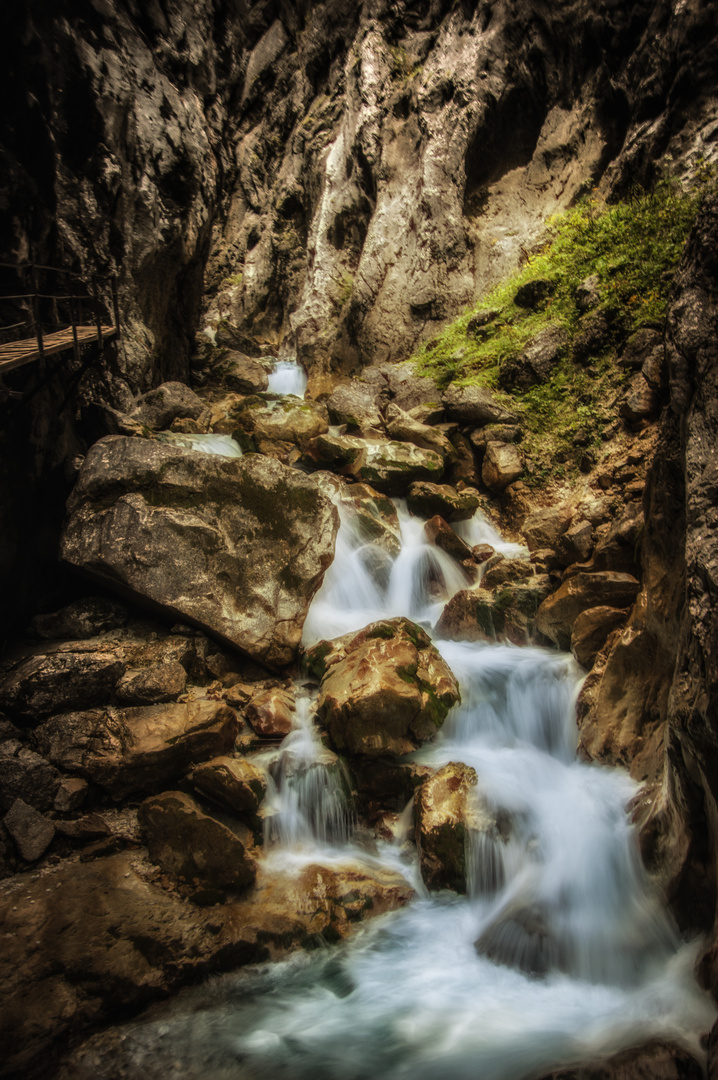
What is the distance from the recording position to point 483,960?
11.7ft

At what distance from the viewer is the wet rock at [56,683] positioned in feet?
14.8

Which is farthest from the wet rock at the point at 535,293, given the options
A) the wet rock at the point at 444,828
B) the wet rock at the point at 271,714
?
the wet rock at the point at 444,828

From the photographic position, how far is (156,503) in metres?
5.78

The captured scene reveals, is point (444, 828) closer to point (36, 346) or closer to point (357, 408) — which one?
point (36, 346)

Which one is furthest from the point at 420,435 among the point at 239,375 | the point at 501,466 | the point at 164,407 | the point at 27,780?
the point at 27,780

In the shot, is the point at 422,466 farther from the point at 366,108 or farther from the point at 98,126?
the point at 366,108

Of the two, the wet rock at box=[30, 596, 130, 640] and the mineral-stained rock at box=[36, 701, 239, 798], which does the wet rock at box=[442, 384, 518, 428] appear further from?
the mineral-stained rock at box=[36, 701, 239, 798]

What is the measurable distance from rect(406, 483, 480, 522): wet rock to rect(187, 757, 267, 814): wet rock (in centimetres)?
523

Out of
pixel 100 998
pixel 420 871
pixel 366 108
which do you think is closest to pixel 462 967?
pixel 420 871

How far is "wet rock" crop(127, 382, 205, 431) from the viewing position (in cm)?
923

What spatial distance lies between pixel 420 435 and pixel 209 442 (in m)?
3.75

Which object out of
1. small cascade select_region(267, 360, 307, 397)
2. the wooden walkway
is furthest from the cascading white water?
small cascade select_region(267, 360, 307, 397)

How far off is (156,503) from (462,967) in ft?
16.4

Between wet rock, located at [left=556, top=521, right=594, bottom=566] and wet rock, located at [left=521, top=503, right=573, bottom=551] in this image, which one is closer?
wet rock, located at [left=556, top=521, right=594, bottom=566]
